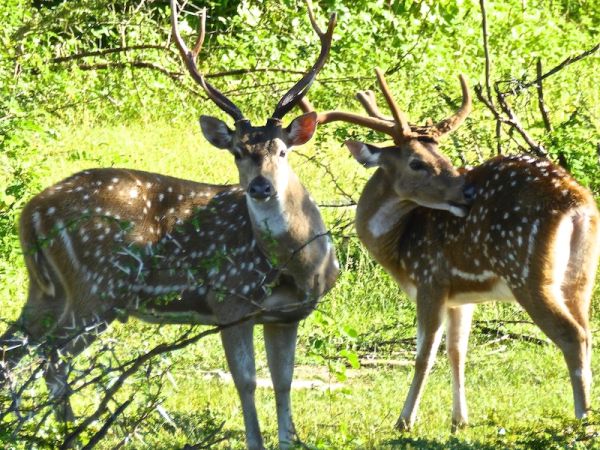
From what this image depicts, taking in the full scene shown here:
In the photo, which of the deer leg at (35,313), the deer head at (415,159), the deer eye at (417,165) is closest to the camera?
the deer leg at (35,313)

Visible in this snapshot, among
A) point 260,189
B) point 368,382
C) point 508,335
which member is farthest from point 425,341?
point 508,335

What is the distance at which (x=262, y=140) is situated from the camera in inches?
288

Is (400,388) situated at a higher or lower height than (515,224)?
lower

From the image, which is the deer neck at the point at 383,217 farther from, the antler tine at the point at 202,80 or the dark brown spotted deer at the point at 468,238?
the antler tine at the point at 202,80

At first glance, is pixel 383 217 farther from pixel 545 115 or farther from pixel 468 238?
pixel 545 115

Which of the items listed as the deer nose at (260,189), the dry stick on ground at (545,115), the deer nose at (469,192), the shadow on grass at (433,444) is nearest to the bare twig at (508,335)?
the dry stick on ground at (545,115)

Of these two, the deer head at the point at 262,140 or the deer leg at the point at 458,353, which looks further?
the deer leg at the point at 458,353

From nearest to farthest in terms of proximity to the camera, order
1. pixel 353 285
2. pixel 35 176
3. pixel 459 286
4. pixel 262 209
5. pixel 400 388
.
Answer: pixel 262 209 < pixel 459 286 < pixel 400 388 < pixel 35 176 < pixel 353 285

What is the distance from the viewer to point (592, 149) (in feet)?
32.9

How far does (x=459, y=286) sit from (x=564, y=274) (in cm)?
72

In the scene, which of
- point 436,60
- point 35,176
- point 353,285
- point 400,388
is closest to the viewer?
point 400,388

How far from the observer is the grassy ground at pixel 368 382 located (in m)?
7.03

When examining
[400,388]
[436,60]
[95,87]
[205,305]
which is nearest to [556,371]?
[400,388]

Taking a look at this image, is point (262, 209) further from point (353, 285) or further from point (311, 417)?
point (353, 285)
